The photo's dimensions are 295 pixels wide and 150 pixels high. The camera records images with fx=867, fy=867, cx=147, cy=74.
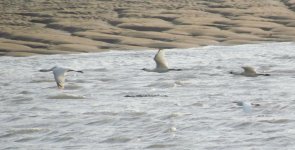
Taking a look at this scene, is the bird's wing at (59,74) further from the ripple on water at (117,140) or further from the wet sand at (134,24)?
the wet sand at (134,24)

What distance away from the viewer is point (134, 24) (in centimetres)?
Result: 2470

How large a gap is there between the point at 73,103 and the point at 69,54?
27.9ft

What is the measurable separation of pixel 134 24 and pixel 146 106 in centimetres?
1293

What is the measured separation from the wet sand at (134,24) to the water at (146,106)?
9.28ft

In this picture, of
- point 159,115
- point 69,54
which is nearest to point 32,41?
point 69,54

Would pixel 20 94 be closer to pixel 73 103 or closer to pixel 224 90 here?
pixel 73 103

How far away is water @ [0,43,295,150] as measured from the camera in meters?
9.48

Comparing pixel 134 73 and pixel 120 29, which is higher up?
pixel 120 29

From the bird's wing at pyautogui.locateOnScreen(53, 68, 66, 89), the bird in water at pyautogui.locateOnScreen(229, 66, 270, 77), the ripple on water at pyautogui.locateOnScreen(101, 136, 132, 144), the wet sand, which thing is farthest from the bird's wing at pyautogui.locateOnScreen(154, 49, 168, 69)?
the ripple on water at pyautogui.locateOnScreen(101, 136, 132, 144)

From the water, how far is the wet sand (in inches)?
111

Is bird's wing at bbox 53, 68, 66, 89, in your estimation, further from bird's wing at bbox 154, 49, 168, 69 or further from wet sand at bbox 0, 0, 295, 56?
wet sand at bbox 0, 0, 295, 56

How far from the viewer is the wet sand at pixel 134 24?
2231cm

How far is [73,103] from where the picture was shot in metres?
12.5

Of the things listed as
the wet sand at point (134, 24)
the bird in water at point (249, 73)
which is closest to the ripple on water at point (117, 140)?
the bird in water at point (249, 73)
